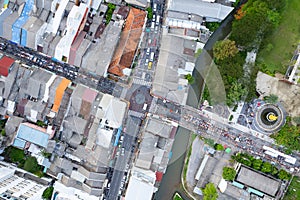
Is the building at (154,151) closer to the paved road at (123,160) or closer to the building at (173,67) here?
the paved road at (123,160)


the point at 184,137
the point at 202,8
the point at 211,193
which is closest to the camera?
the point at 211,193

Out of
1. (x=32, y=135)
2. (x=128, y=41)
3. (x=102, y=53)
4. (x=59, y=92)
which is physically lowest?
(x=32, y=135)

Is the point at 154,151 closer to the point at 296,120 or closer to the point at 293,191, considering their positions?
the point at 296,120

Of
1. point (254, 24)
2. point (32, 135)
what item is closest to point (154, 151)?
point (32, 135)

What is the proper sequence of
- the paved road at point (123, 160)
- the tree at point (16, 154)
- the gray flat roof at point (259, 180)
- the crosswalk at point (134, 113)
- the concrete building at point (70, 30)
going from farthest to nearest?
the paved road at point (123, 160) < the crosswalk at point (134, 113) < the tree at point (16, 154) < the gray flat roof at point (259, 180) < the concrete building at point (70, 30)

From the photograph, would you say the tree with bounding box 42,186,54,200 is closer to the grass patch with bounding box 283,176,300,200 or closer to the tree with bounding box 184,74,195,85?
the tree with bounding box 184,74,195,85

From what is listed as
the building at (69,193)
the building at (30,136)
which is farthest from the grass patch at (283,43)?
the building at (30,136)

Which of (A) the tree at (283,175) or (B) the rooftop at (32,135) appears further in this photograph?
(A) the tree at (283,175)
